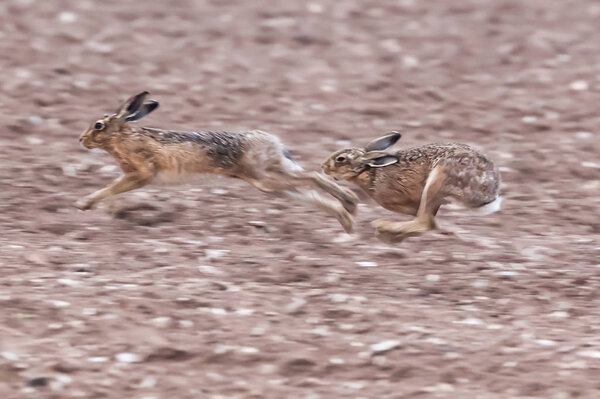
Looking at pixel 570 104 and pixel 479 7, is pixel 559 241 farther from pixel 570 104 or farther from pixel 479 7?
pixel 479 7

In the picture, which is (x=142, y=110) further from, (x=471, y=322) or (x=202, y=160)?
(x=471, y=322)

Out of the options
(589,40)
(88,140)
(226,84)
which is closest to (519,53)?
(589,40)

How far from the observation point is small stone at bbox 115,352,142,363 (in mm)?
5752

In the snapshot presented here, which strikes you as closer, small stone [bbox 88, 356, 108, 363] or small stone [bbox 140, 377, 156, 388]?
small stone [bbox 140, 377, 156, 388]

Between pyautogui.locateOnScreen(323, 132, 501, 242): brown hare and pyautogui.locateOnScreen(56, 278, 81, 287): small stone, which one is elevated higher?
pyautogui.locateOnScreen(323, 132, 501, 242): brown hare

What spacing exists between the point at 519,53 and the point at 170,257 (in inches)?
250

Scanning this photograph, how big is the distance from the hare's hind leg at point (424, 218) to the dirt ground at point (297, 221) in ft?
0.60

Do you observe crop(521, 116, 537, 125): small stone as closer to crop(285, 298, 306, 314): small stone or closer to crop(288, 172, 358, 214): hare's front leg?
crop(288, 172, 358, 214): hare's front leg

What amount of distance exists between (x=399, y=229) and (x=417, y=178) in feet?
1.21

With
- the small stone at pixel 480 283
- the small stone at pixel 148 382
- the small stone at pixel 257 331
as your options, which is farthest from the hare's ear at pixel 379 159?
the small stone at pixel 148 382

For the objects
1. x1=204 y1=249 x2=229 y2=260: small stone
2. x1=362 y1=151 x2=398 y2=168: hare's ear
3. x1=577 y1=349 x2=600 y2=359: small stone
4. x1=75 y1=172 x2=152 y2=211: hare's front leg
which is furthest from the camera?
x1=75 y1=172 x2=152 y2=211: hare's front leg

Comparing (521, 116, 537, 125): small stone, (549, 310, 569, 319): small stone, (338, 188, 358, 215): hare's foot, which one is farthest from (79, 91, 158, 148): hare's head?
(521, 116, 537, 125): small stone

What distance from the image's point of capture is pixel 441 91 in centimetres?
1121

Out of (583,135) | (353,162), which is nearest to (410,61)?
(583,135)
